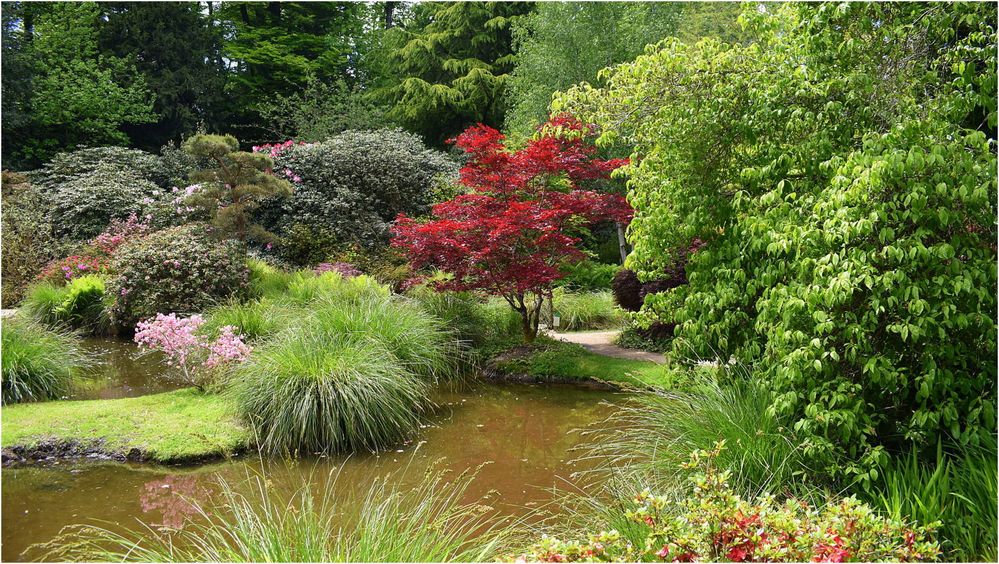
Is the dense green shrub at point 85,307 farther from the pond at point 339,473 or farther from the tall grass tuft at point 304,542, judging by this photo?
the tall grass tuft at point 304,542

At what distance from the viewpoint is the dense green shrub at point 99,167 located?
45.8 ft

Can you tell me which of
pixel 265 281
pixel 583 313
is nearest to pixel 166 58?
pixel 265 281

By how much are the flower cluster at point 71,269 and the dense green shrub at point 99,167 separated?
2.85 m

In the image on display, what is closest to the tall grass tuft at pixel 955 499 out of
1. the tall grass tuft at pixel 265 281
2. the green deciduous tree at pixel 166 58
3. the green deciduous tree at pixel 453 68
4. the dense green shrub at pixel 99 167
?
the tall grass tuft at pixel 265 281

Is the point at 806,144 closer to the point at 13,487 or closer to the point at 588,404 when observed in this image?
the point at 588,404

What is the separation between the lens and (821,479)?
3.43 meters

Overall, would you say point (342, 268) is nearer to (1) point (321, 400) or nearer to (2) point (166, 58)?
(1) point (321, 400)

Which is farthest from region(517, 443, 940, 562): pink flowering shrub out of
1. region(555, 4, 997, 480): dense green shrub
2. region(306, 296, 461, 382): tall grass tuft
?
region(306, 296, 461, 382): tall grass tuft

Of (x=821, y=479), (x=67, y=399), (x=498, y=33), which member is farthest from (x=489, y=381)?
(x=498, y=33)

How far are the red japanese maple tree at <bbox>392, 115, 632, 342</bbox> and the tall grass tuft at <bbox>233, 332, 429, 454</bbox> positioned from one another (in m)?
2.26

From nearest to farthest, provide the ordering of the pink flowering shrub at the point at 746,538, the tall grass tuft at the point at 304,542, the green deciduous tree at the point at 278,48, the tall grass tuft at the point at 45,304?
the pink flowering shrub at the point at 746,538, the tall grass tuft at the point at 304,542, the tall grass tuft at the point at 45,304, the green deciduous tree at the point at 278,48

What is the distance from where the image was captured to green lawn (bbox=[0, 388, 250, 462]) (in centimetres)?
504

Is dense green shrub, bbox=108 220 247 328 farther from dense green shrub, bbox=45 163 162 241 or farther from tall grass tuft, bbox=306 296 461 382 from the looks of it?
dense green shrub, bbox=45 163 162 241

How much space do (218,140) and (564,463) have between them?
781 centimetres
